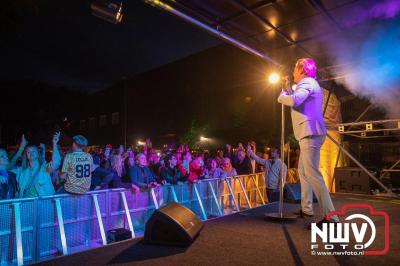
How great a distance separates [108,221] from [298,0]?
4.41m

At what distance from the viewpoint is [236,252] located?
2.51 metres

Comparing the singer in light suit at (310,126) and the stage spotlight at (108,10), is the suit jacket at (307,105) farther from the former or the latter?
the stage spotlight at (108,10)

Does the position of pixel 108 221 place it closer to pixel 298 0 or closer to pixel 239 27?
pixel 239 27

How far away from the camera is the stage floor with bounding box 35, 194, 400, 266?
2.29 meters

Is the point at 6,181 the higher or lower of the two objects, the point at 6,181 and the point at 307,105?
the lower

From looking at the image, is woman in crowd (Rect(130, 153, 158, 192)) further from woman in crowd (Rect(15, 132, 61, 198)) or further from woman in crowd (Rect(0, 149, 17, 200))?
woman in crowd (Rect(0, 149, 17, 200))

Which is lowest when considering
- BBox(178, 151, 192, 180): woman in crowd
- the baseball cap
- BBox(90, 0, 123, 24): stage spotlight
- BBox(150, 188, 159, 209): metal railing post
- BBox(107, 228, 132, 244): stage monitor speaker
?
BBox(107, 228, 132, 244): stage monitor speaker

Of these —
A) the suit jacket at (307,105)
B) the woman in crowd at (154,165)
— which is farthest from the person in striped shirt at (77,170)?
the suit jacket at (307,105)

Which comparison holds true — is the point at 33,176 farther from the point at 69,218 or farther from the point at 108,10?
the point at 108,10

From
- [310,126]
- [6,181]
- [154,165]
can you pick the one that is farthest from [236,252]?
[154,165]

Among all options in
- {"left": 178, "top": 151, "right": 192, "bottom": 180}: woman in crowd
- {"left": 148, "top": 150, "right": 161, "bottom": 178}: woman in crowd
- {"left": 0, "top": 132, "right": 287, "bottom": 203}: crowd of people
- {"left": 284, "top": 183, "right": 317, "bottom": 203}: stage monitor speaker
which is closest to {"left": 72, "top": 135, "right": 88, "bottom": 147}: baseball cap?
{"left": 0, "top": 132, "right": 287, "bottom": 203}: crowd of people
